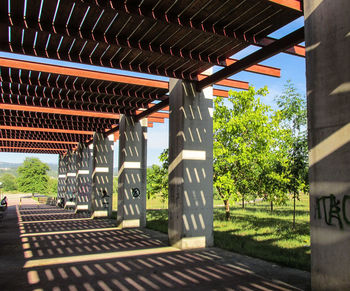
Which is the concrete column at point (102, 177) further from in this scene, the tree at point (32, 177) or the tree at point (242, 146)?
the tree at point (32, 177)

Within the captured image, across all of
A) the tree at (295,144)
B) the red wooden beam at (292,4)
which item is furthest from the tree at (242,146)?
Answer: the red wooden beam at (292,4)

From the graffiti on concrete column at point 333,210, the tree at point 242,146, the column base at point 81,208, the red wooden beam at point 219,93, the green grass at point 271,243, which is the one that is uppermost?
the red wooden beam at point 219,93

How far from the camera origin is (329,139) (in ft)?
17.8

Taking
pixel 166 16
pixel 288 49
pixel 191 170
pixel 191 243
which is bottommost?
pixel 191 243

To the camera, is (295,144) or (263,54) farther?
(295,144)

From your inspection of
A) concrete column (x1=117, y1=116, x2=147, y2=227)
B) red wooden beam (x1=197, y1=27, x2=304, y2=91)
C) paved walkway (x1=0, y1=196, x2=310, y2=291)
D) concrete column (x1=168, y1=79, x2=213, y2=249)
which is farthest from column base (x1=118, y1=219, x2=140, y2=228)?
red wooden beam (x1=197, y1=27, x2=304, y2=91)

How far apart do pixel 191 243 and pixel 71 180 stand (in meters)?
26.2

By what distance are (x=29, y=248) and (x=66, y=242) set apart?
1.36m

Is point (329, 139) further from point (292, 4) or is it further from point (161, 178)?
point (161, 178)

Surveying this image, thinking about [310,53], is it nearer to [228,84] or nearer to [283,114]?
[228,84]

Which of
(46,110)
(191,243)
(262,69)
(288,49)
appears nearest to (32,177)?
(46,110)

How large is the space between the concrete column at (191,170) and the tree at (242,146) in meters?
5.34

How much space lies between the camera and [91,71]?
36.0ft

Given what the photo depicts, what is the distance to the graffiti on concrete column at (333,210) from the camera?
16.7 feet
